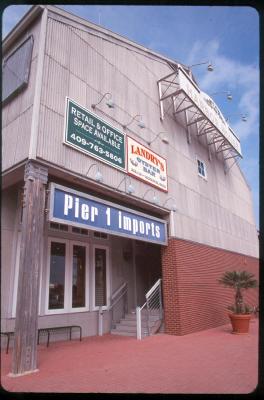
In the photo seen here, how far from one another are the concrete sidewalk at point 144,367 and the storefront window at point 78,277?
1390 millimetres

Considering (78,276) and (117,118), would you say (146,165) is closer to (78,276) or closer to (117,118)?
(117,118)

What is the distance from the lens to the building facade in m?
7.88

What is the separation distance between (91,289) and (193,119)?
983 centimetres

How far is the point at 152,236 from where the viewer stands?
11203 mm

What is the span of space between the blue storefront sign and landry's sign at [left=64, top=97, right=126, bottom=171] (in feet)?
4.36

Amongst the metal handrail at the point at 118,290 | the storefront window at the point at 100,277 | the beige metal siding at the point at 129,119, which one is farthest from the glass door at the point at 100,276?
the beige metal siding at the point at 129,119

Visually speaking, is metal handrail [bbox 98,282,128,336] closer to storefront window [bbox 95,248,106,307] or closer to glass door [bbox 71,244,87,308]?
storefront window [bbox 95,248,106,307]

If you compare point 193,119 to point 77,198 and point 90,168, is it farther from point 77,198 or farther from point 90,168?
point 77,198

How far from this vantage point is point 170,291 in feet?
38.5

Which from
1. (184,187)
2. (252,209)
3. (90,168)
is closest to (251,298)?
(252,209)

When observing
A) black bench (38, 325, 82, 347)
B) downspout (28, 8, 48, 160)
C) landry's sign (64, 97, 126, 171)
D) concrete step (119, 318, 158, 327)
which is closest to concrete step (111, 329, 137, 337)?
concrete step (119, 318, 158, 327)

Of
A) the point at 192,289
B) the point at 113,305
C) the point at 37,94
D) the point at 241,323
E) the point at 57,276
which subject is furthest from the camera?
the point at 192,289

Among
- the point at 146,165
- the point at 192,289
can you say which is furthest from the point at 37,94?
the point at 192,289

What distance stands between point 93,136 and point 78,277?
478 centimetres
